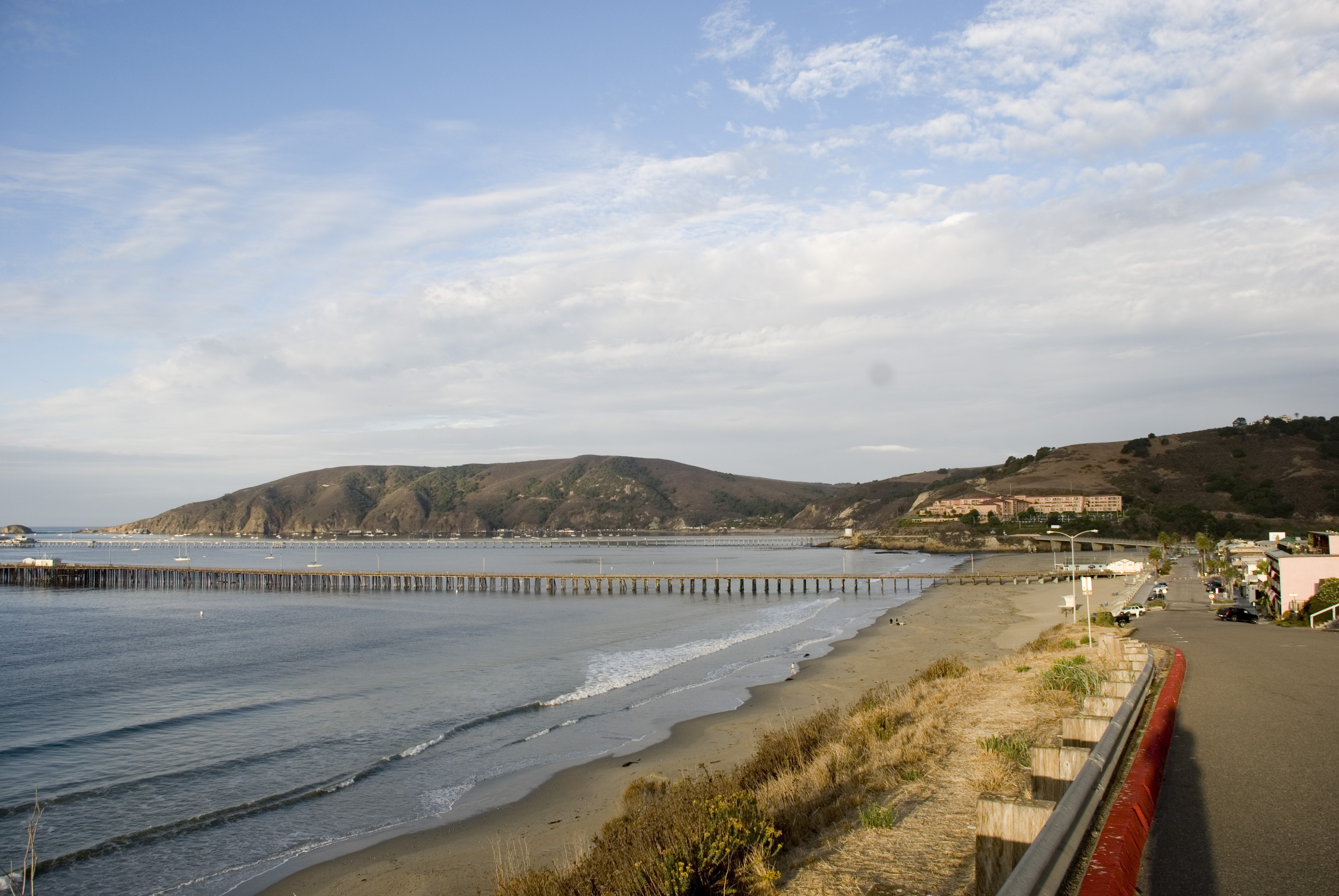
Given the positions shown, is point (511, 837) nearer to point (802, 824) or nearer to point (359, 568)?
point (802, 824)

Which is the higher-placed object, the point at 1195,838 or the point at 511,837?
the point at 1195,838

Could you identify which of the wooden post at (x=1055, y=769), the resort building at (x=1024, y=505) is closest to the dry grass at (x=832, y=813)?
the wooden post at (x=1055, y=769)

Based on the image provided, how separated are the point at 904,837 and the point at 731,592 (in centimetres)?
6334

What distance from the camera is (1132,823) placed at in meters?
4.55

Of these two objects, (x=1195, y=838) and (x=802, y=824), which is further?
(x=802, y=824)

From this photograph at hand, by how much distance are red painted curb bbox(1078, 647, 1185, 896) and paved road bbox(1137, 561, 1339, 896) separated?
0.55 ft

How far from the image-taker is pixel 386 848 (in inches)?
506

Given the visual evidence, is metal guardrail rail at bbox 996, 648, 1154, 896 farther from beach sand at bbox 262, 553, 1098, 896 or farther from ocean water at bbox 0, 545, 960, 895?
ocean water at bbox 0, 545, 960, 895

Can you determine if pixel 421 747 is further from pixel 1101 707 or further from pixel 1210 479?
pixel 1210 479

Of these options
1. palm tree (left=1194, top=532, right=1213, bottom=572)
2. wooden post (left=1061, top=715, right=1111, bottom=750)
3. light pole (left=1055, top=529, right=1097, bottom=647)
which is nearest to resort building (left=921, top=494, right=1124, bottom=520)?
light pole (left=1055, top=529, right=1097, bottom=647)

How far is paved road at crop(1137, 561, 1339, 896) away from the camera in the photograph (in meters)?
4.79

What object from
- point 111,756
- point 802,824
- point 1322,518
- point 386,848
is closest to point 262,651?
point 111,756

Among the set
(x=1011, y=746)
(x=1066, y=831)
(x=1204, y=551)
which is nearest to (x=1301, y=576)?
(x=1011, y=746)

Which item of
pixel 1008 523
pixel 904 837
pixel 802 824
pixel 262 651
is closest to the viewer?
pixel 904 837
